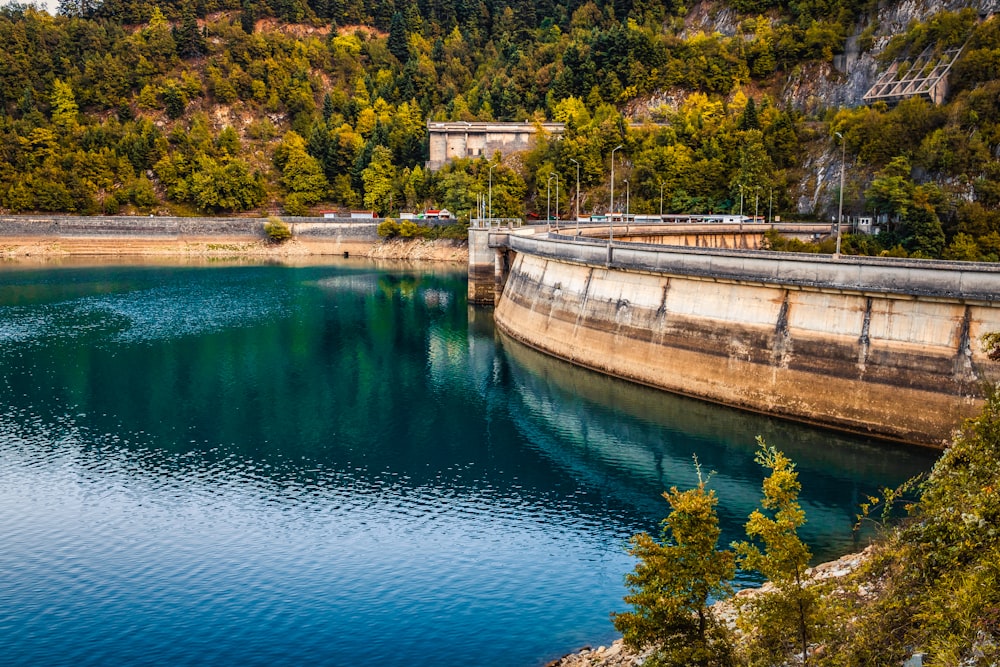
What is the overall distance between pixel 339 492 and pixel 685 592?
72.3ft

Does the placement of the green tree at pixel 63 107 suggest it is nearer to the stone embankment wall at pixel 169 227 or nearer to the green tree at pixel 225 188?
the green tree at pixel 225 188

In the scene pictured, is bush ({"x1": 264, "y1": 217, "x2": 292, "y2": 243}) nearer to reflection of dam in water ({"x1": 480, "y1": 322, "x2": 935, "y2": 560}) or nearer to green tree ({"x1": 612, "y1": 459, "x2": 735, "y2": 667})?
reflection of dam in water ({"x1": 480, "y1": 322, "x2": 935, "y2": 560})

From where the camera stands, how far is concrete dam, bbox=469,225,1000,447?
41.5 meters

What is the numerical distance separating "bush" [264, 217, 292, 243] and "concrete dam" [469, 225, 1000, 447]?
87.6m

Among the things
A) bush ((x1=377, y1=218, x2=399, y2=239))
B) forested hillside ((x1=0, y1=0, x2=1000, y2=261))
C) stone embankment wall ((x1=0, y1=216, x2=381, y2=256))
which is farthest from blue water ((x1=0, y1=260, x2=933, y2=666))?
stone embankment wall ((x1=0, y1=216, x2=381, y2=256))

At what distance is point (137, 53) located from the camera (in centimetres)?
18438

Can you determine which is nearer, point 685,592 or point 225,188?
point 685,592

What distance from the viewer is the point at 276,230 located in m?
141

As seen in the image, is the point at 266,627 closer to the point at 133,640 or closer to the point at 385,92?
the point at 133,640

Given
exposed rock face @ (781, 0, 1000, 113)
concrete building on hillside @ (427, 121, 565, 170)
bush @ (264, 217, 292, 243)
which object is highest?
exposed rock face @ (781, 0, 1000, 113)

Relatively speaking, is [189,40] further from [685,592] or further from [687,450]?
[685,592]

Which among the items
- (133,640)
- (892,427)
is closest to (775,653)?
(133,640)

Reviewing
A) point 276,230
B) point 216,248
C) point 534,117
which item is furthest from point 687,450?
point 216,248

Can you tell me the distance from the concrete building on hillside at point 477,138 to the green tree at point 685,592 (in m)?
132
